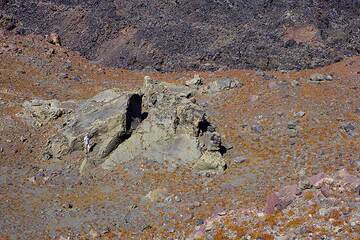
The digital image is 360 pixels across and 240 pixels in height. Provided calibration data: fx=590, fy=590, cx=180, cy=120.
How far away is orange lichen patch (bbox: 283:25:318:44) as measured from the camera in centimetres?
3844

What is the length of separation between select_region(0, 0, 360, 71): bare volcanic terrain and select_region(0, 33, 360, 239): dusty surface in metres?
3.65

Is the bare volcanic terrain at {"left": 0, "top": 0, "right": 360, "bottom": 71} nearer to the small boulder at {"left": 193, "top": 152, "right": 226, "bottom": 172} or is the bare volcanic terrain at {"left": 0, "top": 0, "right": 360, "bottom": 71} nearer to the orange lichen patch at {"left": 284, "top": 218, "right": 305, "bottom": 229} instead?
the small boulder at {"left": 193, "top": 152, "right": 226, "bottom": 172}

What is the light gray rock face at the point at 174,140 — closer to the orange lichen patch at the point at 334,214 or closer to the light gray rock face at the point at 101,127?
the light gray rock face at the point at 101,127

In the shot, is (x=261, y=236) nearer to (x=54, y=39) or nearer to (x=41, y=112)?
(x=41, y=112)

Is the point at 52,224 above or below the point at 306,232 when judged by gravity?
below

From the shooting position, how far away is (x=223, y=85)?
108 feet

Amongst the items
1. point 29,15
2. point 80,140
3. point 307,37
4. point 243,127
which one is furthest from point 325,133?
point 29,15

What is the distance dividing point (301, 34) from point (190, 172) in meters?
17.5

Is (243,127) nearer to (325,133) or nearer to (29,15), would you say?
(325,133)

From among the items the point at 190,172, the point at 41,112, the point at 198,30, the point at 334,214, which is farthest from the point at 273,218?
the point at 198,30

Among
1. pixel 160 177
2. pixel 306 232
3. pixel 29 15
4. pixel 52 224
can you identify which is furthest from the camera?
pixel 29 15

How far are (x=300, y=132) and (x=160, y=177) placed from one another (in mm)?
6818

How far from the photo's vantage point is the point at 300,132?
2692cm

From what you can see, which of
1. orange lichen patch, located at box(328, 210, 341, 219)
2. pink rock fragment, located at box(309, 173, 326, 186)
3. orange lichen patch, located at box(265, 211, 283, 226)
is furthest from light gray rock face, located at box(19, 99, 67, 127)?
orange lichen patch, located at box(328, 210, 341, 219)
